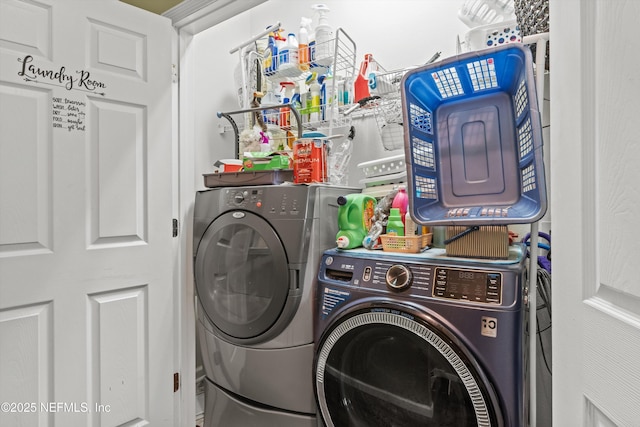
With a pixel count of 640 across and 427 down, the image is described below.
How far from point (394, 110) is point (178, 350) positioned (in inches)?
66.8

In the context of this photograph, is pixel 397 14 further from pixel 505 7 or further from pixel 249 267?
pixel 249 267

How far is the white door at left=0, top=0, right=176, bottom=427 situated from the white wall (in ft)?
1.41

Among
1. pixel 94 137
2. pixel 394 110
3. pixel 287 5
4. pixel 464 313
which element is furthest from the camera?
pixel 287 5

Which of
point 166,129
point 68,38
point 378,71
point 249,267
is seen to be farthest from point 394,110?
point 68,38

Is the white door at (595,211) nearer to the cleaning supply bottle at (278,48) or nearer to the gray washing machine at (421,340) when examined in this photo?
the gray washing machine at (421,340)

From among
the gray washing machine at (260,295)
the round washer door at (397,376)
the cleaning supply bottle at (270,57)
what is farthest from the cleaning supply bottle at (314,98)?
the round washer door at (397,376)

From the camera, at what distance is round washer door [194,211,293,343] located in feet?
4.66

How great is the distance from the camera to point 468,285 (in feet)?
3.38

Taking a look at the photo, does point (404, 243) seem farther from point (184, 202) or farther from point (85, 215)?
point (85, 215)

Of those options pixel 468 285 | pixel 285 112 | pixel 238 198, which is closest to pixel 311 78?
pixel 285 112

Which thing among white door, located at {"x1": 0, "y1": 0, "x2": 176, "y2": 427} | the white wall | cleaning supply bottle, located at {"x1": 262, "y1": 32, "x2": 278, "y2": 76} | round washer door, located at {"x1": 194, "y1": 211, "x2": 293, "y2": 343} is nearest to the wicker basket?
round washer door, located at {"x1": 194, "y1": 211, "x2": 293, "y2": 343}

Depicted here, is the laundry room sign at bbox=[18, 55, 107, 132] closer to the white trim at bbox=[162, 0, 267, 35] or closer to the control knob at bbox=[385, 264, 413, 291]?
the white trim at bbox=[162, 0, 267, 35]

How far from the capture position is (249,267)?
5.04 ft

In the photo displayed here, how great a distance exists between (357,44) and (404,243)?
1.49m
